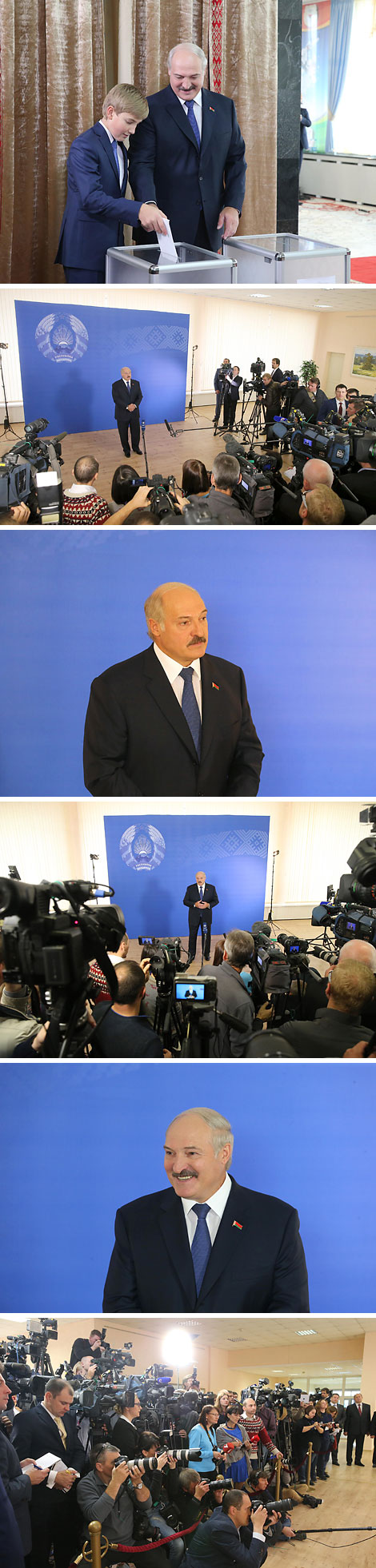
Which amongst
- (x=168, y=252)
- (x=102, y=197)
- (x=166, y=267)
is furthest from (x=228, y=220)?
(x=166, y=267)

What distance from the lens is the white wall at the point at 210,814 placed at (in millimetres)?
3449

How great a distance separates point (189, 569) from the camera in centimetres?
344

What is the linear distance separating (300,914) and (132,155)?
3.77 metres

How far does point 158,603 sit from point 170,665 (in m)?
0.18

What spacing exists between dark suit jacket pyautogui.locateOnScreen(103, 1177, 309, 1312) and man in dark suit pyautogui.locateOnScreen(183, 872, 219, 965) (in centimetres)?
68

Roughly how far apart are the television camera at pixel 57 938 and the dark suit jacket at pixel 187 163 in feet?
12.4

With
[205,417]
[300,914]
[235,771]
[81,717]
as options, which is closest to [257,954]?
[300,914]

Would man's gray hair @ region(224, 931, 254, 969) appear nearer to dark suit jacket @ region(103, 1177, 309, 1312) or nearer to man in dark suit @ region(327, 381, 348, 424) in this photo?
dark suit jacket @ region(103, 1177, 309, 1312)

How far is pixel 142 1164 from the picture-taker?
331 cm

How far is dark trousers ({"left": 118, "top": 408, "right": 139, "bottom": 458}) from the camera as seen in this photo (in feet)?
11.7

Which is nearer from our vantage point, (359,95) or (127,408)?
(127,408)

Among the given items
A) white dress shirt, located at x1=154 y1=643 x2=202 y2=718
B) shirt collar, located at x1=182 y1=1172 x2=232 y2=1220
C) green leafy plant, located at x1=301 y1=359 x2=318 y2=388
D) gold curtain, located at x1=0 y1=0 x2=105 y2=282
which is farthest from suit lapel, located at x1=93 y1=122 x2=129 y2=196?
shirt collar, located at x1=182 y1=1172 x2=232 y2=1220

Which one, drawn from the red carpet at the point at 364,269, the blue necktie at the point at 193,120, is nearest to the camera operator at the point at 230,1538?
the blue necktie at the point at 193,120

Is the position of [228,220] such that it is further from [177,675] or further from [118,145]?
[177,675]
